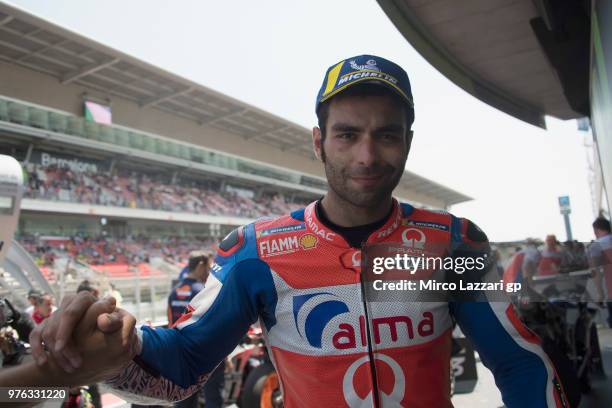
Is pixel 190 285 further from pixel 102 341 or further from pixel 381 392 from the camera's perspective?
pixel 102 341

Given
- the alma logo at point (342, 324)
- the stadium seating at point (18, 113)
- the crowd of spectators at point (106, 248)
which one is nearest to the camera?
the alma logo at point (342, 324)

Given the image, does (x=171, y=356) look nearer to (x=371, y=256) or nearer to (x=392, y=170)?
(x=371, y=256)

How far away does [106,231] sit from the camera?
2805 cm

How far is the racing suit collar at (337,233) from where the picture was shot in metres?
1.32

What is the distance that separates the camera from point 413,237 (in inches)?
51.8

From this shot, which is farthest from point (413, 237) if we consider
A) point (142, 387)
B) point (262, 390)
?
point (262, 390)

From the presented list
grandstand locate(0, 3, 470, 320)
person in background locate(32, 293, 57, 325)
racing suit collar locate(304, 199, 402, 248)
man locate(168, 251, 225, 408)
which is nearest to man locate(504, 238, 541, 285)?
racing suit collar locate(304, 199, 402, 248)

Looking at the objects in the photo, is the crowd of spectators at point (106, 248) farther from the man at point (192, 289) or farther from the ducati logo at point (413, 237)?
the ducati logo at point (413, 237)

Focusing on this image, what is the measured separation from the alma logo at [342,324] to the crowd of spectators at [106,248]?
22.2 meters

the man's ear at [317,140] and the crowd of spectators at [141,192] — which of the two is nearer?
the man's ear at [317,140]

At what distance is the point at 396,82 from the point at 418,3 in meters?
4.29

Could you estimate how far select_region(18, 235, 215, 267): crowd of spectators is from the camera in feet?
72.9

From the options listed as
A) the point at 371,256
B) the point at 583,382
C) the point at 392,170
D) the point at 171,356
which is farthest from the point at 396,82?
the point at 583,382

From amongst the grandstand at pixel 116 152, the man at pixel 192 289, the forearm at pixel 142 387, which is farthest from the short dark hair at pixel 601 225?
the grandstand at pixel 116 152
